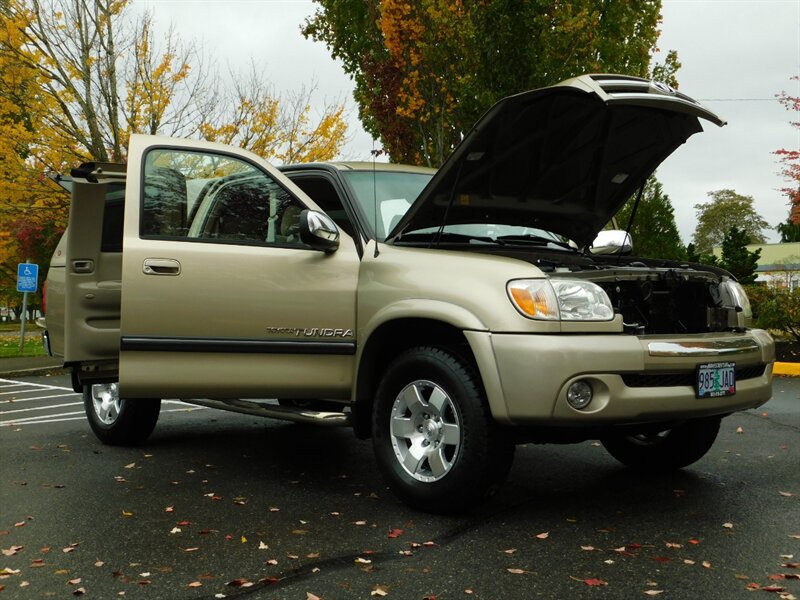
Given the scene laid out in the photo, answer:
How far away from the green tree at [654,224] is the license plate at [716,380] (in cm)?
1644

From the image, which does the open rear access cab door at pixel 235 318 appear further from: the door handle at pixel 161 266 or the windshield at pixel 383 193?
the windshield at pixel 383 193

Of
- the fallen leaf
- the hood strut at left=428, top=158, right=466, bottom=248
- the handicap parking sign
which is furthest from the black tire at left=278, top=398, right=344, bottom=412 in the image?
the handicap parking sign

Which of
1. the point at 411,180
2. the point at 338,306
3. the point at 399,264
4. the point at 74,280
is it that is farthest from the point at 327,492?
the point at 74,280

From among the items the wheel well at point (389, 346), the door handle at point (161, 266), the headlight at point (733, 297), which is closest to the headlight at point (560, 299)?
the wheel well at point (389, 346)

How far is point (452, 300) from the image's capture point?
4.23 meters

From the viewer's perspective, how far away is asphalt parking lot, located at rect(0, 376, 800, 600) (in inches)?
134

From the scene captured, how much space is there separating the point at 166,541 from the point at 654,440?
3.05 meters

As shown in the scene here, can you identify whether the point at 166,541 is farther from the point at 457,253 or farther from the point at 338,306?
the point at 457,253

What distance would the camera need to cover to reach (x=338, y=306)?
4.75 metres

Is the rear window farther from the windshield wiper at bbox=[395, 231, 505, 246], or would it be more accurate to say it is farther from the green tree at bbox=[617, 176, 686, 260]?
the green tree at bbox=[617, 176, 686, 260]

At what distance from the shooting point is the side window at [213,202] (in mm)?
4965

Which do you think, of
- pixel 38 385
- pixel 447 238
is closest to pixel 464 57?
pixel 38 385

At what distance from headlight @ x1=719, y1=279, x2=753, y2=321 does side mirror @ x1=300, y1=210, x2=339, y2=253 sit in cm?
216

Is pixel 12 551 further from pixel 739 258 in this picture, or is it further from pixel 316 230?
pixel 739 258
